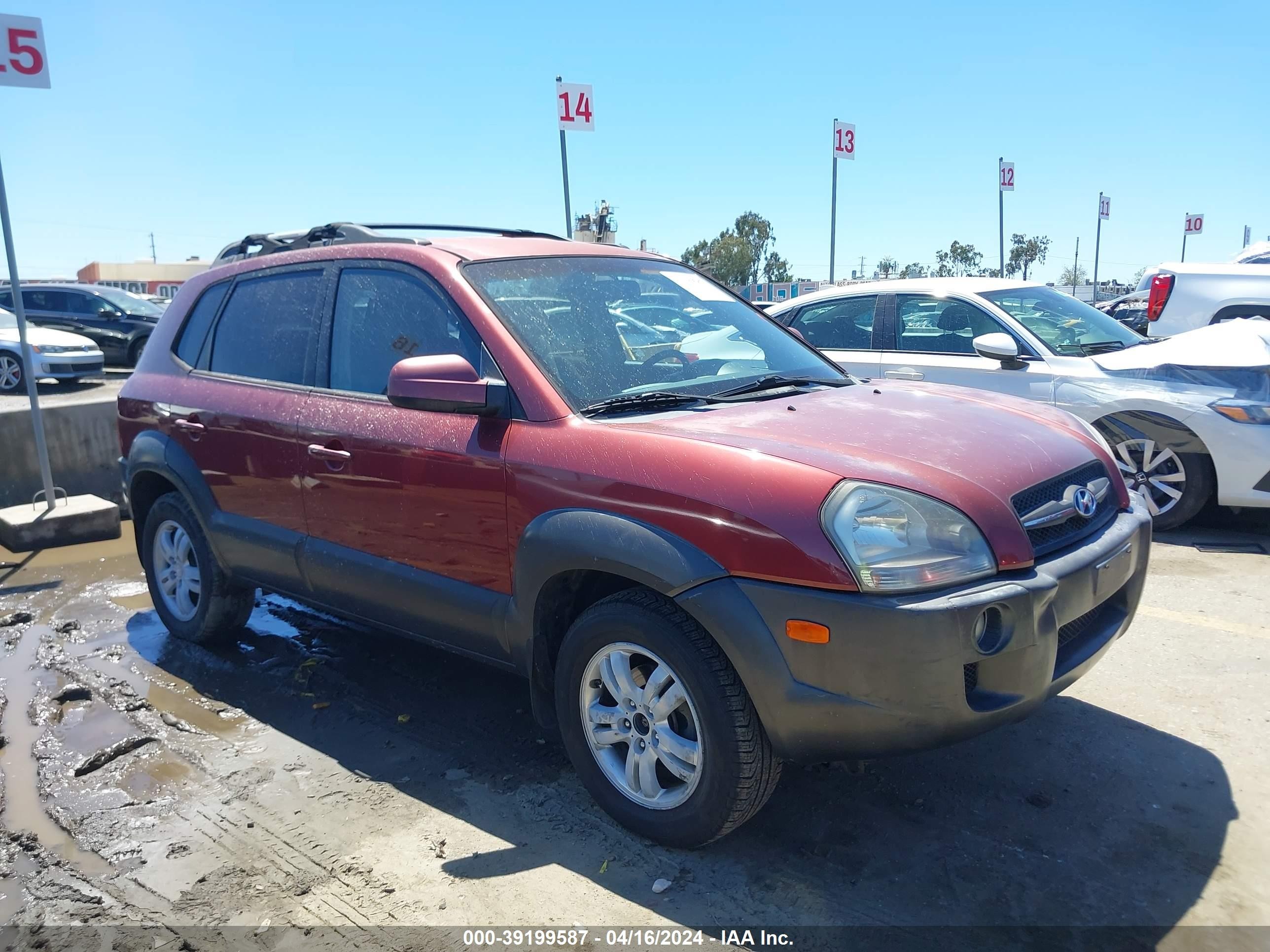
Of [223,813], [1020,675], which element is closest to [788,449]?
[1020,675]

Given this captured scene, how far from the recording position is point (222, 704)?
4.11m

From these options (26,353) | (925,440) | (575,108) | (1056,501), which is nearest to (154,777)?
(925,440)

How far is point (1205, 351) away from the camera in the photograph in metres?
6.04

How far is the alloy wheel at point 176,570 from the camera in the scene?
15.5ft

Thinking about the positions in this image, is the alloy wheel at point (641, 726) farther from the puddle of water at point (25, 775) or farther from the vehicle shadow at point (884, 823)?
the puddle of water at point (25, 775)

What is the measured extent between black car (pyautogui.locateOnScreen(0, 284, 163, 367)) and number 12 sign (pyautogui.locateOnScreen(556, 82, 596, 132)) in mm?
10069

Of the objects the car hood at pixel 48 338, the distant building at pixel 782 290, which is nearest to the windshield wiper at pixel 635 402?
the car hood at pixel 48 338

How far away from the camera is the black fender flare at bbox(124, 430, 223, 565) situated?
440 cm

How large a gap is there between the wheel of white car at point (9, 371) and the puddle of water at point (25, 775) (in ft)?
38.4

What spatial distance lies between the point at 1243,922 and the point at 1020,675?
83cm

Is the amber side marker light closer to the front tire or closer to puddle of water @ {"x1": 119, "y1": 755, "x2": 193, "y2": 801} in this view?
the front tire

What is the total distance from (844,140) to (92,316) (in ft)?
43.6

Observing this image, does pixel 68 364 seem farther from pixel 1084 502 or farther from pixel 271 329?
pixel 1084 502

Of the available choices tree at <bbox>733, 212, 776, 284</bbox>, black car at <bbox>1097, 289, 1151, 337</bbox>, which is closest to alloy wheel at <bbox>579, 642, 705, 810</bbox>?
black car at <bbox>1097, 289, 1151, 337</bbox>
